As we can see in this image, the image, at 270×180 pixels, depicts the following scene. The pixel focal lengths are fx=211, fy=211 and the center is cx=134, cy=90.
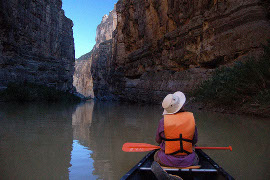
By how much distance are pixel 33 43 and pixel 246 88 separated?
24519mm

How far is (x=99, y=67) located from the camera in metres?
58.9

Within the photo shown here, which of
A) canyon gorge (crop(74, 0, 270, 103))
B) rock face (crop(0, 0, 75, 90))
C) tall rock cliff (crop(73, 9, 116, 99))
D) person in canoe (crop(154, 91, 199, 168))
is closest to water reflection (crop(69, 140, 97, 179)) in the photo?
person in canoe (crop(154, 91, 199, 168))

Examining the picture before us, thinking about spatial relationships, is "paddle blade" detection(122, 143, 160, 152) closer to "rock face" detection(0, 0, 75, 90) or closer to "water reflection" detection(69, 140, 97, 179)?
"water reflection" detection(69, 140, 97, 179)

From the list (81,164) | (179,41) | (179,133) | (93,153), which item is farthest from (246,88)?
(179,41)

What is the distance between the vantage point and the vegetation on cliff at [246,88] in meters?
8.36

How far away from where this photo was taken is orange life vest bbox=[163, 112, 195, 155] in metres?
2.48

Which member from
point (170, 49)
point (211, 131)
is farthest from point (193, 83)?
point (211, 131)

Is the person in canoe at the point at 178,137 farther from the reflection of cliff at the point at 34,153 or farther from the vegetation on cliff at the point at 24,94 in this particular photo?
the vegetation on cliff at the point at 24,94

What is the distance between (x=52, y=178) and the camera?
289cm

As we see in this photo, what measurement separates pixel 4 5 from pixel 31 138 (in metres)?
19.6

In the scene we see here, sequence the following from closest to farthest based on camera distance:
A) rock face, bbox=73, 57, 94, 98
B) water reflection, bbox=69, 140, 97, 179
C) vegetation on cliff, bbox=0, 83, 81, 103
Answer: water reflection, bbox=69, 140, 97, 179
vegetation on cliff, bbox=0, 83, 81, 103
rock face, bbox=73, 57, 94, 98

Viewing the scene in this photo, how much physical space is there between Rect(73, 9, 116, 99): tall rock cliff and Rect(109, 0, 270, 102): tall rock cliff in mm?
16597

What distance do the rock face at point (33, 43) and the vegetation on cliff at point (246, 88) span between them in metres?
18.6

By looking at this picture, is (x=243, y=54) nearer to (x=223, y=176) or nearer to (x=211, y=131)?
(x=211, y=131)
